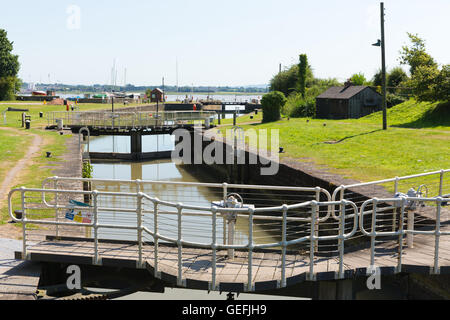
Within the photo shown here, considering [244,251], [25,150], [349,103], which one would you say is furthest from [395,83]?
[244,251]

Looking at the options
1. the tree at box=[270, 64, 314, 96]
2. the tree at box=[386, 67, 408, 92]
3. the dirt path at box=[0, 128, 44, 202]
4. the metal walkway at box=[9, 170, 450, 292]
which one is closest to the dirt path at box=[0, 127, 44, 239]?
the dirt path at box=[0, 128, 44, 202]

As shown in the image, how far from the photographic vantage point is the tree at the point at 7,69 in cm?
8074

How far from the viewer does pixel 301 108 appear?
200 ft

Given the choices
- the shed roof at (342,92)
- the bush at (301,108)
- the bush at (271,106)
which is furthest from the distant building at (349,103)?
the bush at (271,106)

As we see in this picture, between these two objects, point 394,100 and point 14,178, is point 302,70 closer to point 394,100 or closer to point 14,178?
point 394,100

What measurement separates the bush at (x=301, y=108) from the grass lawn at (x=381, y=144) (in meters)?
14.1

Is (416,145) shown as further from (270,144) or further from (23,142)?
(23,142)

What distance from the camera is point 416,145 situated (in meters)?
27.7

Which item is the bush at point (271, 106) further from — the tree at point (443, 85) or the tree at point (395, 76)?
the tree at point (395, 76)

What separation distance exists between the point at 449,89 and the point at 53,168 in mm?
28613

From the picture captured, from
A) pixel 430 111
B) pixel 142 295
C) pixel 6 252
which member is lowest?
pixel 142 295

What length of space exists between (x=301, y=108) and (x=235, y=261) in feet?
172

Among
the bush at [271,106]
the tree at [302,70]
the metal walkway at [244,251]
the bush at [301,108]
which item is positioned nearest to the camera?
the metal walkway at [244,251]

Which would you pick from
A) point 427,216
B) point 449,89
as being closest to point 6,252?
point 427,216
